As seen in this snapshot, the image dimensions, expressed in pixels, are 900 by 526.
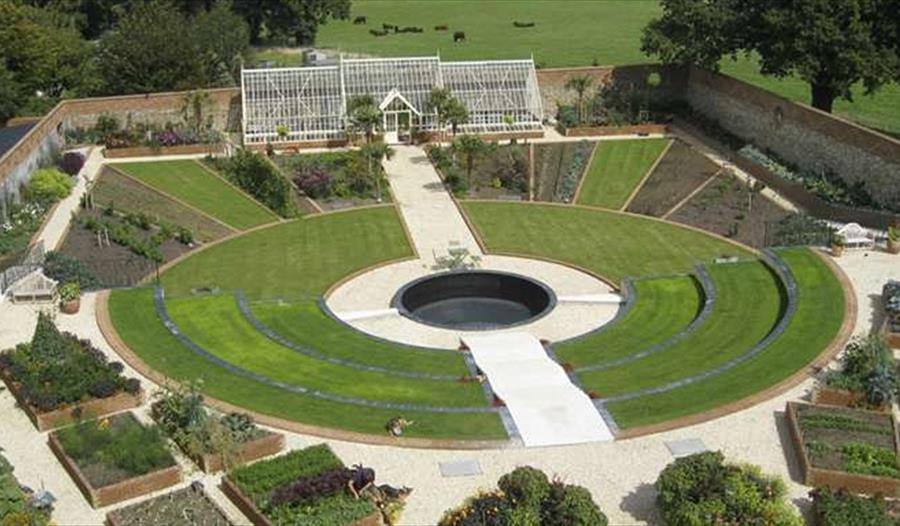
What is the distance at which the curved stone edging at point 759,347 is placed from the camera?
29806 mm

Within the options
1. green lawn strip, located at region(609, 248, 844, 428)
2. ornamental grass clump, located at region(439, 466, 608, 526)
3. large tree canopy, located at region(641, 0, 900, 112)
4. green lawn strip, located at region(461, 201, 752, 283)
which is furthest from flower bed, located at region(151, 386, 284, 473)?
large tree canopy, located at region(641, 0, 900, 112)

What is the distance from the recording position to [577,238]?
45406 mm

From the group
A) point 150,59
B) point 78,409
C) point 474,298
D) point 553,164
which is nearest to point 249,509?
point 78,409

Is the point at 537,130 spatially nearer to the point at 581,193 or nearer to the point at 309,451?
the point at 581,193

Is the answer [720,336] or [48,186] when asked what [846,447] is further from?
[48,186]

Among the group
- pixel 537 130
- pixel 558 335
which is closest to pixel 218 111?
pixel 537 130

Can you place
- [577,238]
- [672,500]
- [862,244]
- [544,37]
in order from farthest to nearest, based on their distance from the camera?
[544,37] < [577,238] < [862,244] < [672,500]

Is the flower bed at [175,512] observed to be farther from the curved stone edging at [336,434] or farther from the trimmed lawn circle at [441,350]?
the trimmed lawn circle at [441,350]

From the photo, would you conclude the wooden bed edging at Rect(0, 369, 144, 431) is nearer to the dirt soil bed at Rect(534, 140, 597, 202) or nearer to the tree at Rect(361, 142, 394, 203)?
the tree at Rect(361, 142, 394, 203)

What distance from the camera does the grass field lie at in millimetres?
67438

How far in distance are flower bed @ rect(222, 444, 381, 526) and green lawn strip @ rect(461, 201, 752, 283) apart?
1922 centimetres

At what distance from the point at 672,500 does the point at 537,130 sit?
40.1 metres

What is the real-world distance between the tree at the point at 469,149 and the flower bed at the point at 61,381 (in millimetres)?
24981

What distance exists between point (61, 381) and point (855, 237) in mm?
29752
